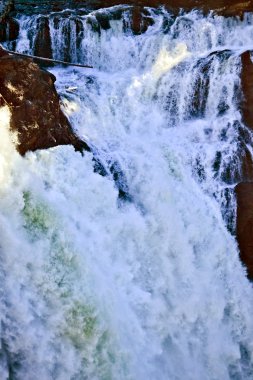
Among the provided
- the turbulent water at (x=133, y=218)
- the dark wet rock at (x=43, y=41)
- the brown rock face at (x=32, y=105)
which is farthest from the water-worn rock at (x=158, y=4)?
the brown rock face at (x=32, y=105)

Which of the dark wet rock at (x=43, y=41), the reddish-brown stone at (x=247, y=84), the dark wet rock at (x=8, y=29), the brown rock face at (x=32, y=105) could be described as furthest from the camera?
the dark wet rock at (x=8, y=29)

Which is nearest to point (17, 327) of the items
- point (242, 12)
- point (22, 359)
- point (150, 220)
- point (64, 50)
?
point (22, 359)

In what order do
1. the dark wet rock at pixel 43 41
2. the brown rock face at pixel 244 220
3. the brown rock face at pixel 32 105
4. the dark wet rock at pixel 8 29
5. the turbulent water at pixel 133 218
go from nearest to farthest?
the turbulent water at pixel 133 218 < the brown rock face at pixel 32 105 < the brown rock face at pixel 244 220 < the dark wet rock at pixel 43 41 < the dark wet rock at pixel 8 29

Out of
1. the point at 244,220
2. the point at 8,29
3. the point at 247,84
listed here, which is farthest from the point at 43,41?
the point at 244,220

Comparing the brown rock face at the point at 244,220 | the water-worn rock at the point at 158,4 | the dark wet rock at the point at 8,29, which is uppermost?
the water-worn rock at the point at 158,4

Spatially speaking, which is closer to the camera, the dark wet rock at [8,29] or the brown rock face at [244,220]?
the brown rock face at [244,220]

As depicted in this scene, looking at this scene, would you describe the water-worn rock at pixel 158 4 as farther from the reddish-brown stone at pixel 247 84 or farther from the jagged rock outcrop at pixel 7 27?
the reddish-brown stone at pixel 247 84

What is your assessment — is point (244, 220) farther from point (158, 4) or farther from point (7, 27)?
point (7, 27)

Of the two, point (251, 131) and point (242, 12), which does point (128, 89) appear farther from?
point (242, 12)
